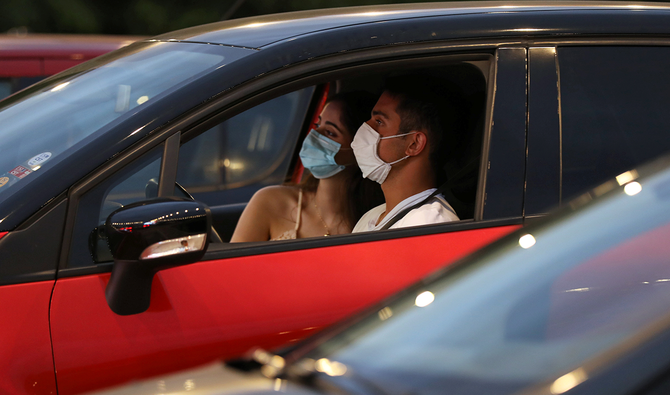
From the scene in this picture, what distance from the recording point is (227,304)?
161 cm

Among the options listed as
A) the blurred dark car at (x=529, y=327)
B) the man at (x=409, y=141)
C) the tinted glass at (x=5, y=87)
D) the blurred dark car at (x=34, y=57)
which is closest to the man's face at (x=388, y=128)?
the man at (x=409, y=141)

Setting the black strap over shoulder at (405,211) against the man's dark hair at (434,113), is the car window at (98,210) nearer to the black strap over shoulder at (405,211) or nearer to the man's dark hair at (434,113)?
the black strap over shoulder at (405,211)

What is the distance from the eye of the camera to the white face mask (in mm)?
2320

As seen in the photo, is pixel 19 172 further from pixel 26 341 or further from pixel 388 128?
pixel 388 128

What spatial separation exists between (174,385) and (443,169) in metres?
1.35

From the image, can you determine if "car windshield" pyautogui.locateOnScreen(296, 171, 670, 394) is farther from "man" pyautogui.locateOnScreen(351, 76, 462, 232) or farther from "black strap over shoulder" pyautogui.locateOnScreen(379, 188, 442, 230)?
"man" pyautogui.locateOnScreen(351, 76, 462, 232)

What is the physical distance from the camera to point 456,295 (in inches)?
47.9

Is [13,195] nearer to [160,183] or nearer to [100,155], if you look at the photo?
[100,155]

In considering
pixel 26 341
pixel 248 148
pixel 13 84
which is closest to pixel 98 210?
pixel 26 341

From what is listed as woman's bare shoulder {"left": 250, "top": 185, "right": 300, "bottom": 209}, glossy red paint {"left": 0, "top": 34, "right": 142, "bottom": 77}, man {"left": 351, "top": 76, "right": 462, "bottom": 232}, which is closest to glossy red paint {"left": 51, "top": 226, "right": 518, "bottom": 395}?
man {"left": 351, "top": 76, "right": 462, "bottom": 232}

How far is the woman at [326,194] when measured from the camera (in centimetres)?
256

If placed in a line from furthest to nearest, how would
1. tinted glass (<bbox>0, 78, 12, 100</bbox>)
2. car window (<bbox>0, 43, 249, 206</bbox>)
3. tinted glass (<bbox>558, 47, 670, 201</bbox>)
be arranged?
tinted glass (<bbox>0, 78, 12, 100</bbox>) → tinted glass (<bbox>558, 47, 670, 201</bbox>) → car window (<bbox>0, 43, 249, 206</bbox>)

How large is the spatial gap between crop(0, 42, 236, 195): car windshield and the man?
0.67 meters

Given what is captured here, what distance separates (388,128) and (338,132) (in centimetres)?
29
